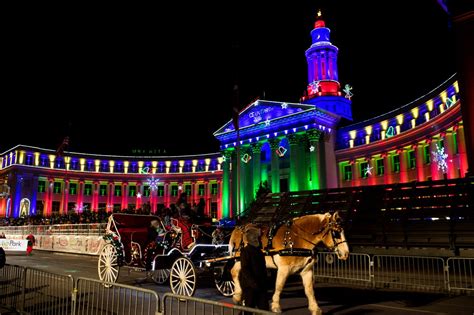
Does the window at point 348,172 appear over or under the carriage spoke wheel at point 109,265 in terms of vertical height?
over

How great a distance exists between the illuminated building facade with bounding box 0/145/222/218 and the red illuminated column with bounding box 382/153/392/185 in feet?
111

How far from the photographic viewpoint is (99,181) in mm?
77125

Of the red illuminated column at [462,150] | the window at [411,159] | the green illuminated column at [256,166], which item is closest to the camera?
the red illuminated column at [462,150]

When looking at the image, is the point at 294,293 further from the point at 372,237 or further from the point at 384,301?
the point at 372,237

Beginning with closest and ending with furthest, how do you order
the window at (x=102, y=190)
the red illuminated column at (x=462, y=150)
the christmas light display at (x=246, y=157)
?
the red illuminated column at (x=462, y=150) → the christmas light display at (x=246, y=157) → the window at (x=102, y=190)

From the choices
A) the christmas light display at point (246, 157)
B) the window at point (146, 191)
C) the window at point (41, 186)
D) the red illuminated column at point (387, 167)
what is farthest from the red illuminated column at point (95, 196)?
the red illuminated column at point (387, 167)

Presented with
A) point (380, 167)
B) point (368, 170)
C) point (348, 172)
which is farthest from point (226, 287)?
point (348, 172)

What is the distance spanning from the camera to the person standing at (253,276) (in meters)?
5.55

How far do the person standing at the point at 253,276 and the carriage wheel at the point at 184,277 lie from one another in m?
3.63

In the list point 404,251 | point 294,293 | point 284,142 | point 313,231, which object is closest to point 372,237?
point 404,251

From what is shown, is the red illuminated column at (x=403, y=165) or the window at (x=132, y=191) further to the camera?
the window at (x=132, y=191)

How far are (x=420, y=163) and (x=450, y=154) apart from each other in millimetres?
5955

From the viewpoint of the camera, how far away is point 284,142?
54.5m

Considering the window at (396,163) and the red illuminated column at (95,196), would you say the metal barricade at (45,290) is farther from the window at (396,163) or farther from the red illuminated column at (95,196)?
the red illuminated column at (95,196)
